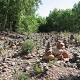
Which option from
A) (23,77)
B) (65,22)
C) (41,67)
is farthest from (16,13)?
(65,22)

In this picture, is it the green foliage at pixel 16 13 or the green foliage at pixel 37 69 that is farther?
the green foliage at pixel 16 13

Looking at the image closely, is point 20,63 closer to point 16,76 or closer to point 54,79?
point 16,76

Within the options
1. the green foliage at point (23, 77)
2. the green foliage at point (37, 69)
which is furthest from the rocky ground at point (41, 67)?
the green foliage at point (23, 77)

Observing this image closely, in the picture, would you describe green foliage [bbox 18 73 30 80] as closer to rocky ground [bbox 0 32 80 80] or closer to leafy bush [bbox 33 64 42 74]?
rocky ground [bbox 0 32 80 80]

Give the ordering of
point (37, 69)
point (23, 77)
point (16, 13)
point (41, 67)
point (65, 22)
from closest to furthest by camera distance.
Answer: point (23, 77)
point (37, 69)
point (41, 67)
point (16, 13)
point (65, 22)

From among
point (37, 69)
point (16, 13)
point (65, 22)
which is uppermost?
point (16, 13)

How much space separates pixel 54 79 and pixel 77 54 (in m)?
2.62

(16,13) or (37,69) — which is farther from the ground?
(16,13)

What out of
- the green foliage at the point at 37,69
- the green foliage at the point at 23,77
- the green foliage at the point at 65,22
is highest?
the green foliage at the point at 65,22

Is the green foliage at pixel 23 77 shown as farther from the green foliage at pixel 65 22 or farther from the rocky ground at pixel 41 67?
the green foliage at pixel 65 22

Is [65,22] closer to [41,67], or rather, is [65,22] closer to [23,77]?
[41,67]

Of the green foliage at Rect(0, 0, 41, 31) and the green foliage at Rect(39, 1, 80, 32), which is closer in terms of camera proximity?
the green foliage at Rect(0, 0, 41, 31)

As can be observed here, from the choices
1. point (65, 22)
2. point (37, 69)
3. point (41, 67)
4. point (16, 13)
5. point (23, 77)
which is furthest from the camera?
point (65, 22)

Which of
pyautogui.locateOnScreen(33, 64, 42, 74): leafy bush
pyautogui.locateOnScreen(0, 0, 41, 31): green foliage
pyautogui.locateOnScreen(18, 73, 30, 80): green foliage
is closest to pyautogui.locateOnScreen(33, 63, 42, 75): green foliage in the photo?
pyautogui.locateOnScreen(33, 64, 42, 74): leafy bush
